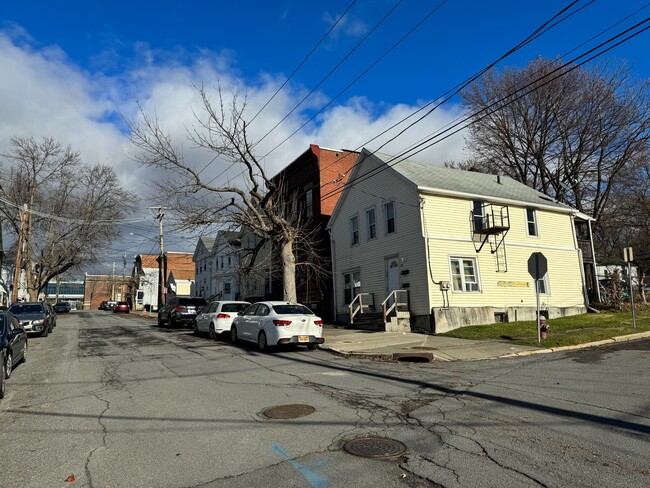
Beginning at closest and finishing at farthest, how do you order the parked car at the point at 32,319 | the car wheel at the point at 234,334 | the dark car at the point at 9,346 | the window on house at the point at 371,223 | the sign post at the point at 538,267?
the dark car at the point at 9,346, the sign post at the point at 538,267, the car wheel at the point at 234,334, the parked car at the point at 32,319, the window on house at the point at 371,223

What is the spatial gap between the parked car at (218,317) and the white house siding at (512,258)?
308 inches

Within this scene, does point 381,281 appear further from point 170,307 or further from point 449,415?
point 449,415

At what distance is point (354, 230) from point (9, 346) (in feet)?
60.8

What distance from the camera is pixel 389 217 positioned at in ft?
76.2

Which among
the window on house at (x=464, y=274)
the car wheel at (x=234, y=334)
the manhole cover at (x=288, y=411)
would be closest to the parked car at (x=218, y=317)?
the car wheel at (x=234, y=334)

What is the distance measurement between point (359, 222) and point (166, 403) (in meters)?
18.8

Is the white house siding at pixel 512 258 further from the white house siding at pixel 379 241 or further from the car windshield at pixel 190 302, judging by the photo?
the car windshield at pixel 190 302

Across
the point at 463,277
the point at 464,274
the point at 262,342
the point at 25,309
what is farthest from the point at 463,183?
the point at 25,309

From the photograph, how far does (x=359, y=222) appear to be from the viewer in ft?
83.1

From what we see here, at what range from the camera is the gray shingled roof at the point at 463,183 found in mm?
22266

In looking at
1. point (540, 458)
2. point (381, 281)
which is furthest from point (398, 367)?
point (381, 281)

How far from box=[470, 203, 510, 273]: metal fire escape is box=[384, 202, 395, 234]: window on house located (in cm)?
367

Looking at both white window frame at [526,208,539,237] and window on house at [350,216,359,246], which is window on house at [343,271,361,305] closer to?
window on house at [350,216,359,246]

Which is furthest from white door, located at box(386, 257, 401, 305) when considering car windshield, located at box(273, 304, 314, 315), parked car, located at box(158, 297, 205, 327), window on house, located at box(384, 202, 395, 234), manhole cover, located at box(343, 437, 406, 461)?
manhole cover, located at box(343, 437, 406, 461)
